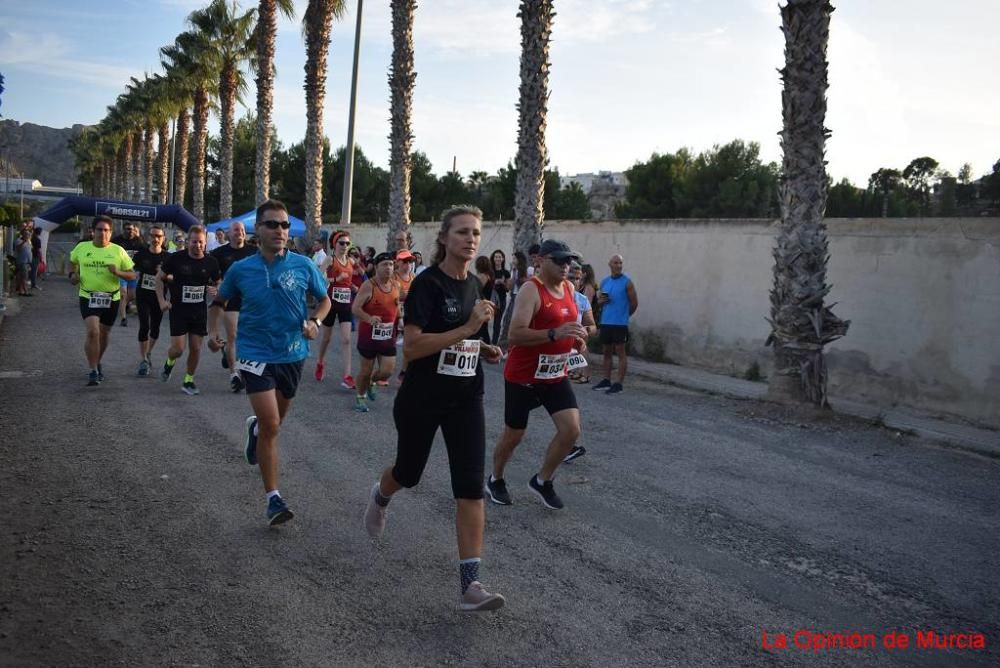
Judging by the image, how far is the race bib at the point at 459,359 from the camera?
4.36m

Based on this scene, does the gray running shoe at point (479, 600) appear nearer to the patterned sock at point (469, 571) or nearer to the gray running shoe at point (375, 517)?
the patterned sock at point (469, 571)

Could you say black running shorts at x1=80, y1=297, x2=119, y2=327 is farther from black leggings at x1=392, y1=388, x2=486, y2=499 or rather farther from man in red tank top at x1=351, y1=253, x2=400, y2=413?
black leggings at x1=392, y1=388, x2=486, y2=499

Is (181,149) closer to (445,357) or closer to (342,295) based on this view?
(342,295)

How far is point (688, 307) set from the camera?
15.0 meters

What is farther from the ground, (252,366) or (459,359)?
(459,359)

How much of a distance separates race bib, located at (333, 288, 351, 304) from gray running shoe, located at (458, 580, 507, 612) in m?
8.33

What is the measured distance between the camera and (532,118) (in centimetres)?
1578

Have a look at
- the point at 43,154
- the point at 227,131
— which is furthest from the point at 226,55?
the point at 43,154

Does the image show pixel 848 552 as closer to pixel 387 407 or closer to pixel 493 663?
pixel 493 663

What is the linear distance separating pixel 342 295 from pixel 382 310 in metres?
2.43

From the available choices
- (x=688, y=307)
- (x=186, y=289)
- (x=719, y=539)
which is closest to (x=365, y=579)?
(x=719, y=539)

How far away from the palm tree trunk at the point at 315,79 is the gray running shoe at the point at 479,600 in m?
24.5

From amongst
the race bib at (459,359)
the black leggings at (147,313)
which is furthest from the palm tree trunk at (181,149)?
the race bib at (459,359)

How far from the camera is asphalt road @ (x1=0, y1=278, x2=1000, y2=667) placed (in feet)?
12.6
